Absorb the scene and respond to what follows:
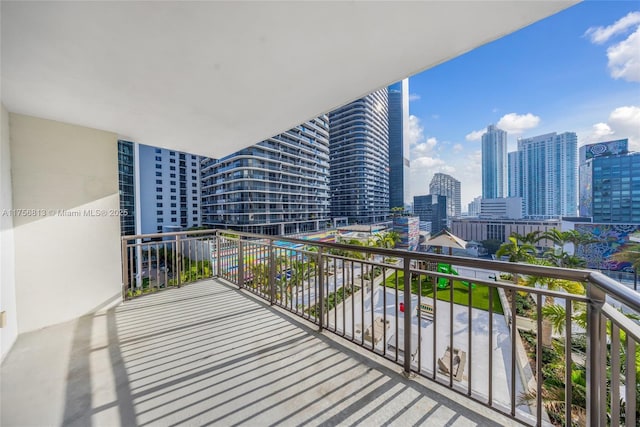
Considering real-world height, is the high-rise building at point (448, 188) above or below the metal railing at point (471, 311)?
above

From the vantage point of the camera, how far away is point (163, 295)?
3.45m

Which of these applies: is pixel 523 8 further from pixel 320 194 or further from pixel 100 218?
pixel 320 194

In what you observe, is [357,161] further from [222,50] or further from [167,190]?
[222,50]

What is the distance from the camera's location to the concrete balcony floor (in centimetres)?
145

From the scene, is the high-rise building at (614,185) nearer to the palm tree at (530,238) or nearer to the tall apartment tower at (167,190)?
the palm tree at (530,238)

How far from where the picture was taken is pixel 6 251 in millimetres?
2266

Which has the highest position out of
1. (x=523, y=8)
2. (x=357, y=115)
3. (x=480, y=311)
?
(x=357, y=115)

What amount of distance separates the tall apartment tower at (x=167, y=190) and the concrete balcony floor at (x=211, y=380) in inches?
1342

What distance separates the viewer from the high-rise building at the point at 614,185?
12.6 metres

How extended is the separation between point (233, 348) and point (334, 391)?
3.45 ft

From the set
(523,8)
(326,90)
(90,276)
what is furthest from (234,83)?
(90,276)

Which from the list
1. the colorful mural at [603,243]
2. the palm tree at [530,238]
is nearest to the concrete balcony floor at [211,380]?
the palm tree at [530,238]

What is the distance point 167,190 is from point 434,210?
1640 inches

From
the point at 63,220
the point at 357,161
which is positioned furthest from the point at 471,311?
the point at 357,161
